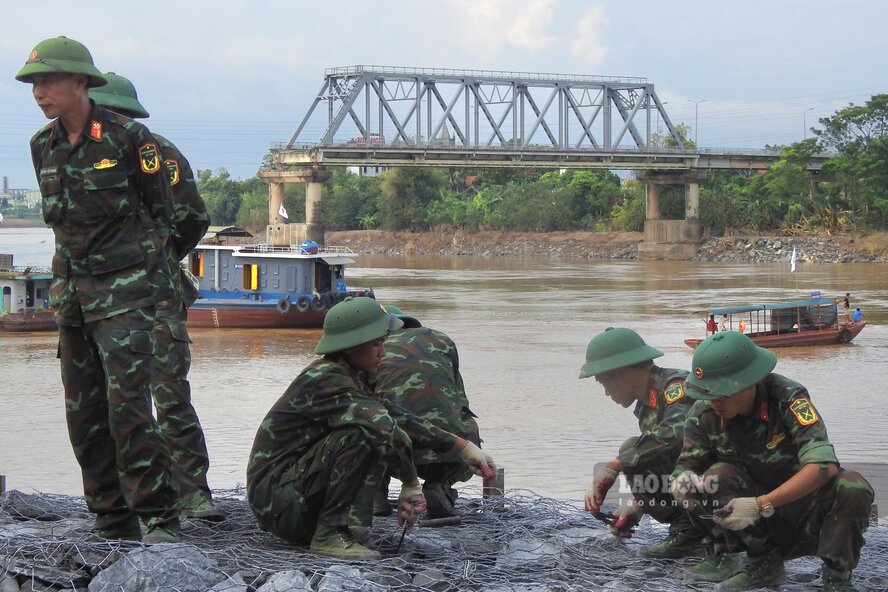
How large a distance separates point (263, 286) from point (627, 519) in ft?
68.7

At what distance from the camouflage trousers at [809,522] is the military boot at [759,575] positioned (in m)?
0.03

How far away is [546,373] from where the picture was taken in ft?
57.2

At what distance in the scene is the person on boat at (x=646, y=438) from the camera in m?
4.82

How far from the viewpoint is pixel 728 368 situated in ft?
13.9

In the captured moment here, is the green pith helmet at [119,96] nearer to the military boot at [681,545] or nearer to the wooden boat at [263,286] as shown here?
the military boot at [681,545]

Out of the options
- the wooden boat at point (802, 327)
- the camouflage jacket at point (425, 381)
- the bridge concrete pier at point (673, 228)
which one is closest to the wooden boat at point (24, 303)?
the wooden boat at point (802, 327)

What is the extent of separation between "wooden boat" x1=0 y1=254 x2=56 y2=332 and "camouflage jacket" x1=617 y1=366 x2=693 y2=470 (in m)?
20.6

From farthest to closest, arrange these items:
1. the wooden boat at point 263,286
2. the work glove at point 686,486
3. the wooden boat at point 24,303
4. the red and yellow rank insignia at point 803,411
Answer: the wooden boat at point 263,286, the wooden boat at point 24,303, the work glove at point 686,486, the red and yellow rank insignia at point 803,411

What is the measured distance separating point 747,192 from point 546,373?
201ft

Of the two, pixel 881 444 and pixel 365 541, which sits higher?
pixel 365 541

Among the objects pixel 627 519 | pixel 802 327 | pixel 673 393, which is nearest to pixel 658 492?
pixel 627 519

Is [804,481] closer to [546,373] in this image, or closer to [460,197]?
[546,373]

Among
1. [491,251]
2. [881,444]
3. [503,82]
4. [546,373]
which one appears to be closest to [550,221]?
[491,251]

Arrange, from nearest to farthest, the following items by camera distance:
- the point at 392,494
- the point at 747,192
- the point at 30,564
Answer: the point at 30,564 → the point at 392,494 → the point at 747,192
